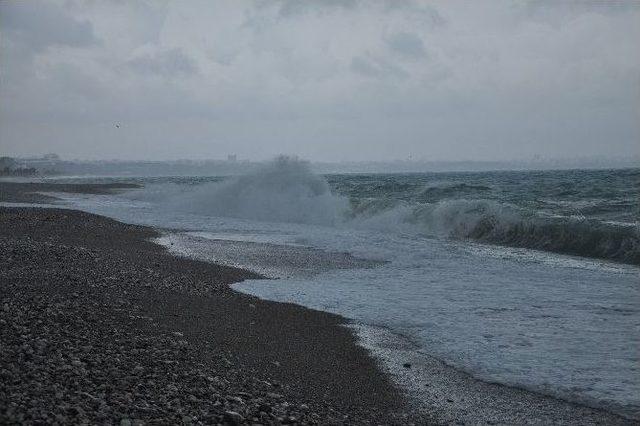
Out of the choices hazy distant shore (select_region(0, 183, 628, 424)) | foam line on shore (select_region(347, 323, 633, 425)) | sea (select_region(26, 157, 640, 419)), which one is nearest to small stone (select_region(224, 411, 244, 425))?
hazy distant shore (select_region(0, 183, 628, 424))

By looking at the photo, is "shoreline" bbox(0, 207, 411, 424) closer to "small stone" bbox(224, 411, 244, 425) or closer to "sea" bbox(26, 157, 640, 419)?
"small stone" bbox(224, 411, 244, 425)

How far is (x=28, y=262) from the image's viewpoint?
415 inches

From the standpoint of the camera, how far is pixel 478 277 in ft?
38.6

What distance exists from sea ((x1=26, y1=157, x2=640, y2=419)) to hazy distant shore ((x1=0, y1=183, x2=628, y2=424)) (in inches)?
26.5

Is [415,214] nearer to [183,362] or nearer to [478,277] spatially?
[478,277]

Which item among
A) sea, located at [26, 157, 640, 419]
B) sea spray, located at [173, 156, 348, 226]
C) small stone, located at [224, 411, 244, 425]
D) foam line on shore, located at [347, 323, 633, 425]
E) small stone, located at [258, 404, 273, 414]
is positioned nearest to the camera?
small stone, located at [224, 411, 244, 425]

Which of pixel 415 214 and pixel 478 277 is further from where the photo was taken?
pixel 415 214

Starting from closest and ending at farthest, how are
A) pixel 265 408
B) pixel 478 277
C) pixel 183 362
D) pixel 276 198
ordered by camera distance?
pixel 265 408, pixel 183 362, pixel 478 277, pixel 276 198

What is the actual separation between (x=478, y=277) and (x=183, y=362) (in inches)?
291

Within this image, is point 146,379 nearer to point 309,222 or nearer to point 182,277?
point 182,277

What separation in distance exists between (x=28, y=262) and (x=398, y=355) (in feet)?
22.8

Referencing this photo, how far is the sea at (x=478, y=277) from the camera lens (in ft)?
21.5

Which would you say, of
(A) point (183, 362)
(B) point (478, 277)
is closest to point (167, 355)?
(A) point (183, 362)

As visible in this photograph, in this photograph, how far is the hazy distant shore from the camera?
14.5 ft
